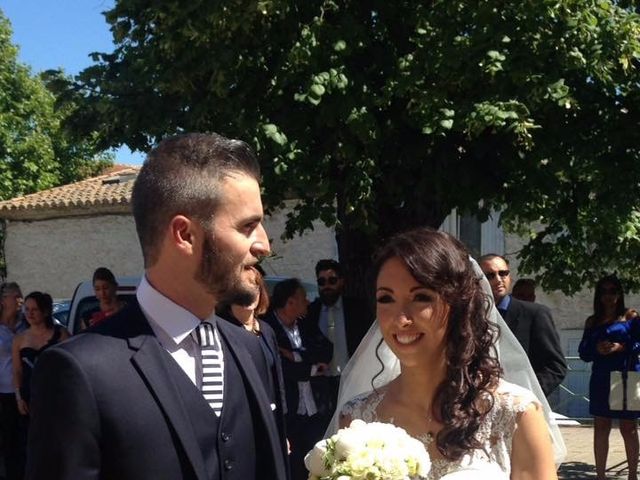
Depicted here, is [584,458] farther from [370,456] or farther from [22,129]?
[22,129]

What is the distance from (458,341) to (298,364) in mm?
4277

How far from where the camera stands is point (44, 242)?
28.3 meters

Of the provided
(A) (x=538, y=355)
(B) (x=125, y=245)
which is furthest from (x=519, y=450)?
(B) (x=125, y=245)

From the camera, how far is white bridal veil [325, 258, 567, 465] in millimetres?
4016

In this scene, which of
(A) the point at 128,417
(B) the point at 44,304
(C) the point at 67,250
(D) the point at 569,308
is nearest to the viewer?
(A) the point at 128,417

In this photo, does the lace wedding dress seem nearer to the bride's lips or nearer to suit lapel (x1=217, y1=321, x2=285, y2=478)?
the bride's lips

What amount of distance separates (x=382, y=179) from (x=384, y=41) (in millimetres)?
1270

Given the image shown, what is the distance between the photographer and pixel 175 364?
2361 millimetres

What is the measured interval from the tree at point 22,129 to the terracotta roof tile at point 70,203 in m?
3.70

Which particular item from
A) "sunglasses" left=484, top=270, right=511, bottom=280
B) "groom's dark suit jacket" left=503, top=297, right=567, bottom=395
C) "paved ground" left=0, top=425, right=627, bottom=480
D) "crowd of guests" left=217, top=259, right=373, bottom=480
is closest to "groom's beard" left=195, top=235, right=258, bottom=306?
"crowd of guests" left=217, top=259, right=373, bottom=480

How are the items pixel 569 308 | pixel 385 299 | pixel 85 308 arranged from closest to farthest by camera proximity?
pixel 385 299
pixel 85 308
pixel 569 308

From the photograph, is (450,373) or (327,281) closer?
(450,373)

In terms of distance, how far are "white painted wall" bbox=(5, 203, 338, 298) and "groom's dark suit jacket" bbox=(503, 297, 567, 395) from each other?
63.5 feet

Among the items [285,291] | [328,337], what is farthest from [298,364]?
[285,291]
